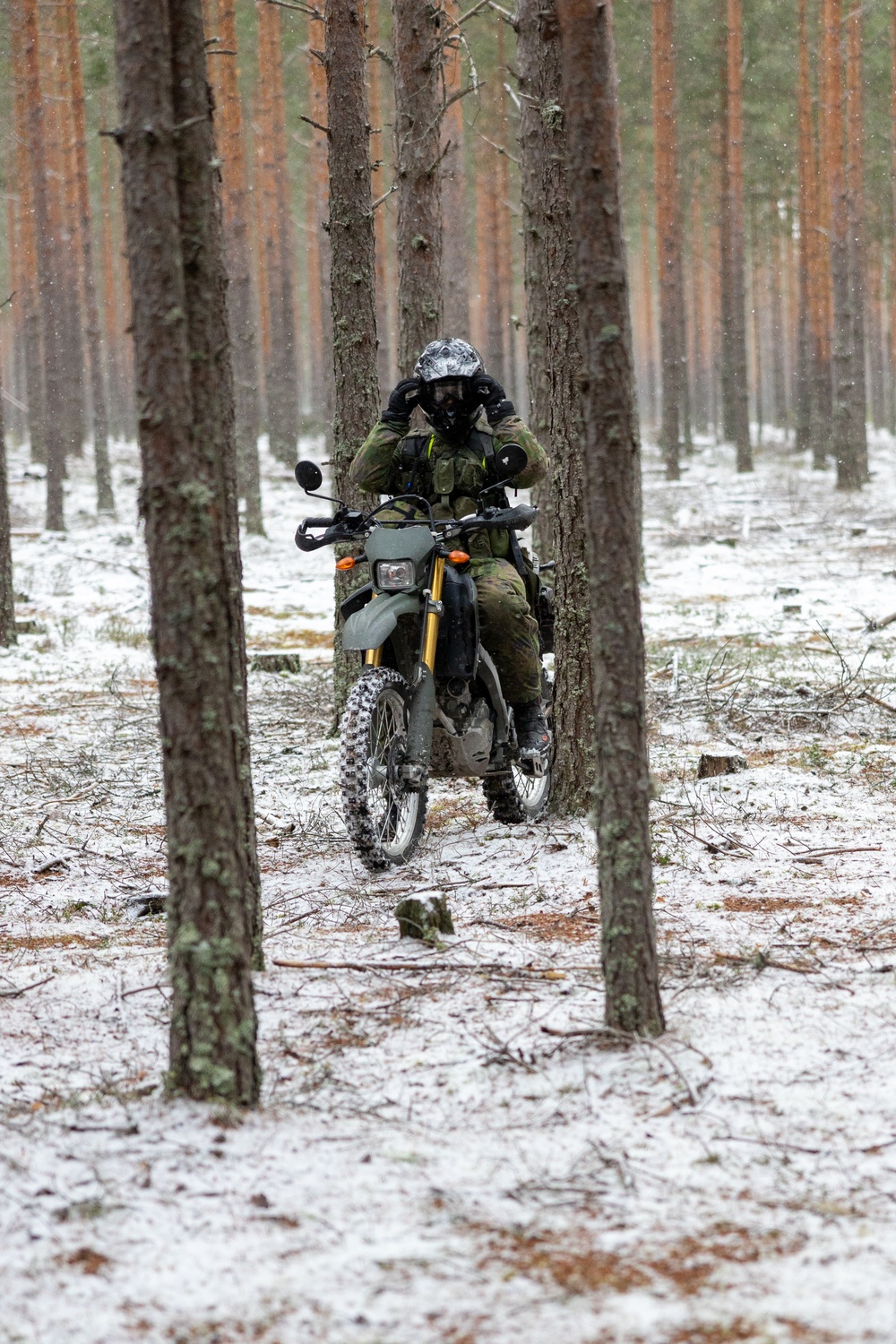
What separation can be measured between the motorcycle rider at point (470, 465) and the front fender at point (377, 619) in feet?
1.23

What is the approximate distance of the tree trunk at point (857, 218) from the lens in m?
21.1

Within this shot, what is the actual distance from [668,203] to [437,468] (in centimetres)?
1726

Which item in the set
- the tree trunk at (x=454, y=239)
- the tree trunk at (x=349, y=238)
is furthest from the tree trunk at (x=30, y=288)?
the tree trunk at (x=349, y=238)

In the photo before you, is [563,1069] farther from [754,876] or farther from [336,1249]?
[754,876]

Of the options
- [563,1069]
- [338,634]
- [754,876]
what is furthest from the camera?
[338,634]

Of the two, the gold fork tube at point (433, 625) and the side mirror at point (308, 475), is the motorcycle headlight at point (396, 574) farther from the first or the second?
the side mirror at point (308, 475)

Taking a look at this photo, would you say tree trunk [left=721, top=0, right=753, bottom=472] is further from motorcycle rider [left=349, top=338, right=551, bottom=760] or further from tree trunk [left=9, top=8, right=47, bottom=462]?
motorcycle rider [left=349, top=338, right=551, bottom=760]

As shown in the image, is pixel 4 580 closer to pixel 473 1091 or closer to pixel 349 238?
pixel 349 238

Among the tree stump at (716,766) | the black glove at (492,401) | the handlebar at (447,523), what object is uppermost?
the black glove at (492,401)

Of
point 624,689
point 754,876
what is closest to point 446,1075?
point 624,689

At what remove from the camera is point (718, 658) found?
9.23 m

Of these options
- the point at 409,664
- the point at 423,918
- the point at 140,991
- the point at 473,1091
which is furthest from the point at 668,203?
the point at 473,1091

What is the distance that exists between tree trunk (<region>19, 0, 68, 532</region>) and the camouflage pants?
14724 millimetres

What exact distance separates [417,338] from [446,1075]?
5.55 meters
